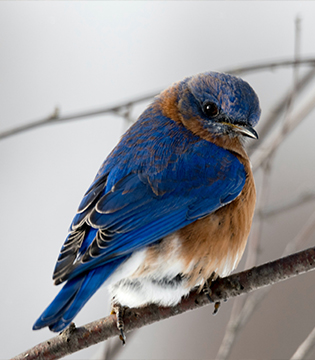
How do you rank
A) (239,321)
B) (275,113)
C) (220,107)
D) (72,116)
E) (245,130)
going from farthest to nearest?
(275,113) < (220,107) < (245,130) < (72,116) < (239,321)

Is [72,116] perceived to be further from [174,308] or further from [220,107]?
[174,308]

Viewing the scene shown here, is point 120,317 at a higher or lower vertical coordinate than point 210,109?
lower

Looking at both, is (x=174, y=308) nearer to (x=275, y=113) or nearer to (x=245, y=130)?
(x=245, y=130)

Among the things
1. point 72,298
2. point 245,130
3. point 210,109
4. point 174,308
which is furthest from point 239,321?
point 210,109

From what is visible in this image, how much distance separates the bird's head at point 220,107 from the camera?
3.59 metres

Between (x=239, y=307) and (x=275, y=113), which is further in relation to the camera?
(x=275, y=113)

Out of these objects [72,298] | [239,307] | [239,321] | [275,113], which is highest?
[275,113]

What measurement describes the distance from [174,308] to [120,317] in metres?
0.34

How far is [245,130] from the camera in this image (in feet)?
11.7

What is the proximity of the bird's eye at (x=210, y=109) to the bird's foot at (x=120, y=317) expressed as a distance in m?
1.43

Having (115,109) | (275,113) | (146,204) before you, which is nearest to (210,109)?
(115,109)

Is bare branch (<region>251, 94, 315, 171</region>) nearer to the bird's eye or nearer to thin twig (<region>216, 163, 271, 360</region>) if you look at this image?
thin twig (<region>216, 163, 271, 360</region>)

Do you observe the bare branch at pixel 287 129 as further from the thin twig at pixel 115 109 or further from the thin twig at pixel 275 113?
the thin twig at pixel 115 109

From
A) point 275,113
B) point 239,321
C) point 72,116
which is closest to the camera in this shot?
point 239,321
